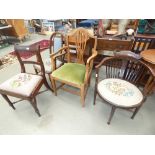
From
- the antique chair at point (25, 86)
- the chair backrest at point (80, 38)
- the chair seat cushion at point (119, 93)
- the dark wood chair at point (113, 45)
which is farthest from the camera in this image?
the dark wood chair at point (113, 45)

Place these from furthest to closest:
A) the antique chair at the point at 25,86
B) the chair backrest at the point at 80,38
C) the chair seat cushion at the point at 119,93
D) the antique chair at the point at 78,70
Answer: the chair backrest at the point at 80,38 → the antique chair at the point at 78,70 → the antique chair at the point at 25,86 → the chair seat cushion at the point at 119,93

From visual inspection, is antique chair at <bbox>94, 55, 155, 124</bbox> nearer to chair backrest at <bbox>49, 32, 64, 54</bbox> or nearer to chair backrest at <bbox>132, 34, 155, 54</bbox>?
chair backrest at <bbox>132, 34, 155, 54</bbox>

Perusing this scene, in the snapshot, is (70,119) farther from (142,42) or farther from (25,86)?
(142,42)

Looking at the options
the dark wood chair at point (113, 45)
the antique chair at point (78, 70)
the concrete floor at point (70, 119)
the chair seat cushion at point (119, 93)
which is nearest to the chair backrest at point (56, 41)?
the antique chair at point (78, 70)

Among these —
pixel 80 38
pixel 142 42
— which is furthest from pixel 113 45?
pixel 80 38

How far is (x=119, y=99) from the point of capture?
1262mm

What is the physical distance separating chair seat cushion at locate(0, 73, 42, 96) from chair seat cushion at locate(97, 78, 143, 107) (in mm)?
827

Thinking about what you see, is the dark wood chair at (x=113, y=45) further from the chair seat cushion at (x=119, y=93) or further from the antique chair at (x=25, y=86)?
the antique chair at (x=25, y=86)

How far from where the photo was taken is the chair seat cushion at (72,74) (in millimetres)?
1509

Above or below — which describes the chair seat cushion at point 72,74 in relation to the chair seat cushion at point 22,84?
above

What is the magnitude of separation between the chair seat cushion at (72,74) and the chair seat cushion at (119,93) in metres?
0.28
